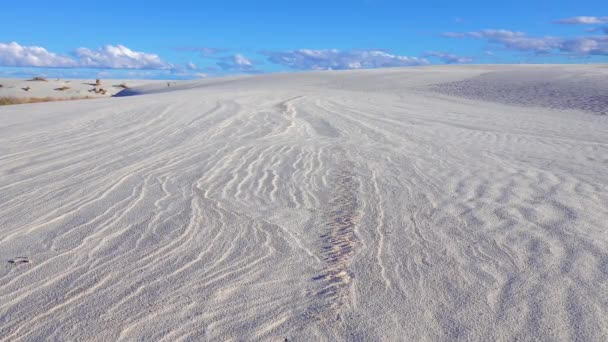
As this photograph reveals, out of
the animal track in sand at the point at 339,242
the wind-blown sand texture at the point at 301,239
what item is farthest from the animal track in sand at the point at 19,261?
the animal track in sand at the point at 339,242

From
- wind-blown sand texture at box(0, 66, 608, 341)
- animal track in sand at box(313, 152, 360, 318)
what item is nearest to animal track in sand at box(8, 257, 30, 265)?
wind-blown sand texture at box(0, 66, 608, 341)

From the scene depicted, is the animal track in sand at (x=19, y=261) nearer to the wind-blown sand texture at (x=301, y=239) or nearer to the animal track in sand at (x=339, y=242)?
the wind-blown sand texture at (x=301, y=239)

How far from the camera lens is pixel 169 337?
9.55ft

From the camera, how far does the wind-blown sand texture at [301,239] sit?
10.1 feet

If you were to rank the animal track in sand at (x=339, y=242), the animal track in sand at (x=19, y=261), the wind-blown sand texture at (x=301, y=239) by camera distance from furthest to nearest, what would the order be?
the animal track in sand at (x=19, y=261), the animal track in sand at (x=339, y=242), the wind-blown sand texture at (x=301, y=239)

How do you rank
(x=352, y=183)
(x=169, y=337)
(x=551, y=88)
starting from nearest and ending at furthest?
1. (x=169, y=337)
2. (x=352, y=183)
3. (x=551, y=88)

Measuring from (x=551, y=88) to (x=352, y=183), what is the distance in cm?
1663

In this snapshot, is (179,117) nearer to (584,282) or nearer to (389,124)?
(389,124)

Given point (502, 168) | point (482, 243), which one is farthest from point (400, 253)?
point (502, 168)

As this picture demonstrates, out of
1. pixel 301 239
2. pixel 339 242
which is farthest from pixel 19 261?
pixel 339 242

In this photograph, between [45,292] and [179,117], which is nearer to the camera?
[45,292]

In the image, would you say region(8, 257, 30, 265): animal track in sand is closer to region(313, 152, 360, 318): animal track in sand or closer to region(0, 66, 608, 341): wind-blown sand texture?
region(0, 66, 608, 341): wind-blown sand texture

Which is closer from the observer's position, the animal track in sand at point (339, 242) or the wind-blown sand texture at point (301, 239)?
the wind-blown sand texture at point (301, 239)

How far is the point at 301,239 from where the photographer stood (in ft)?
14.3
